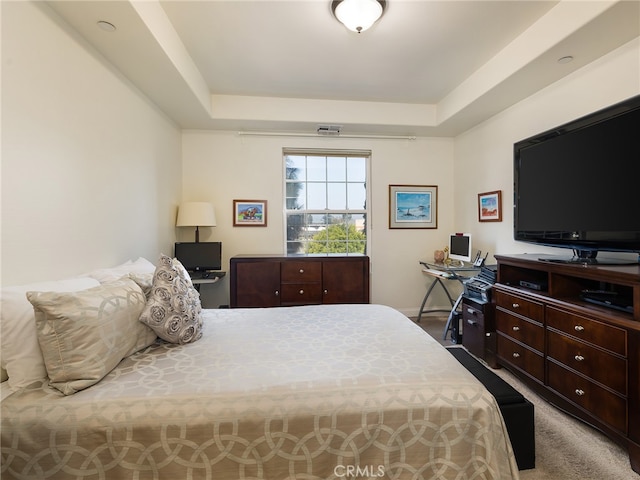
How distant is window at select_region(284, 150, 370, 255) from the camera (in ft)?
13.2

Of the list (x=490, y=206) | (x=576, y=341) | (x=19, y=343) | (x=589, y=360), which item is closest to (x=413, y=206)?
(x=490, y=206)

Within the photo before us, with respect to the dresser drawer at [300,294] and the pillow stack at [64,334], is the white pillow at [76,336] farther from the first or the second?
the dresser drawer at [300,294]

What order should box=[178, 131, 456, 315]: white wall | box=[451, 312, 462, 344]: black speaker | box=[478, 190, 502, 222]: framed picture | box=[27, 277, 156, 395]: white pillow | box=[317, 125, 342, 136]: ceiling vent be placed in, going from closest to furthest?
box=[27, 277, 156, 395]: white pillow, box=[451, 312, 462, 344]: black speaker, box=[478, 190, 502, 222]: framed picture, box=[317, 125, 342, 136]: ceiling vent, box=[178, 131, 456, 315]: white wall

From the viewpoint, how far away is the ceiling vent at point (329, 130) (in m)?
3.61

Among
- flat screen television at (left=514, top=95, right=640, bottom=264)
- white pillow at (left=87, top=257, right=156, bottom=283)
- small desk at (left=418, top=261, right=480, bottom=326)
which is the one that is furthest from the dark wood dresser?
flat screen television at (left=514, top=95, right=640, bottom=264)

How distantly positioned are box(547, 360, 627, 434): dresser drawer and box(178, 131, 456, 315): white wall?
220 centimetres

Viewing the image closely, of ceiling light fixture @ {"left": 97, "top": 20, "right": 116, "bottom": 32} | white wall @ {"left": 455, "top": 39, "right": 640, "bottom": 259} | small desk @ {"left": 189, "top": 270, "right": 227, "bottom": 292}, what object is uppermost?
ceiling light fixture @ {"left": 97, "top": 20, "right": 116, "bottom": 32}

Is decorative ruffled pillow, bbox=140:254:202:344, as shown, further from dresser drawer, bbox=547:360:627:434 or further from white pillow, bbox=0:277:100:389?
dresser drawer, bbox=547:360:627:434

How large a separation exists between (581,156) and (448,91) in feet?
5.68

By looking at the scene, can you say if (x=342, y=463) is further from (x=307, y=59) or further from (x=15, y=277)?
(x=307, y=59)

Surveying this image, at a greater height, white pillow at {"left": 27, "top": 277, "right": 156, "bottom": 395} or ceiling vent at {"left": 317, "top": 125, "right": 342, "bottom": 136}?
ceiling vent at {"left": 317, "top": 125, "right": 342, "bottom": 136}

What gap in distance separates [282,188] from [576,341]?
10.5 ft

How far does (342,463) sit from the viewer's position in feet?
3.51

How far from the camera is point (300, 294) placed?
339cm
